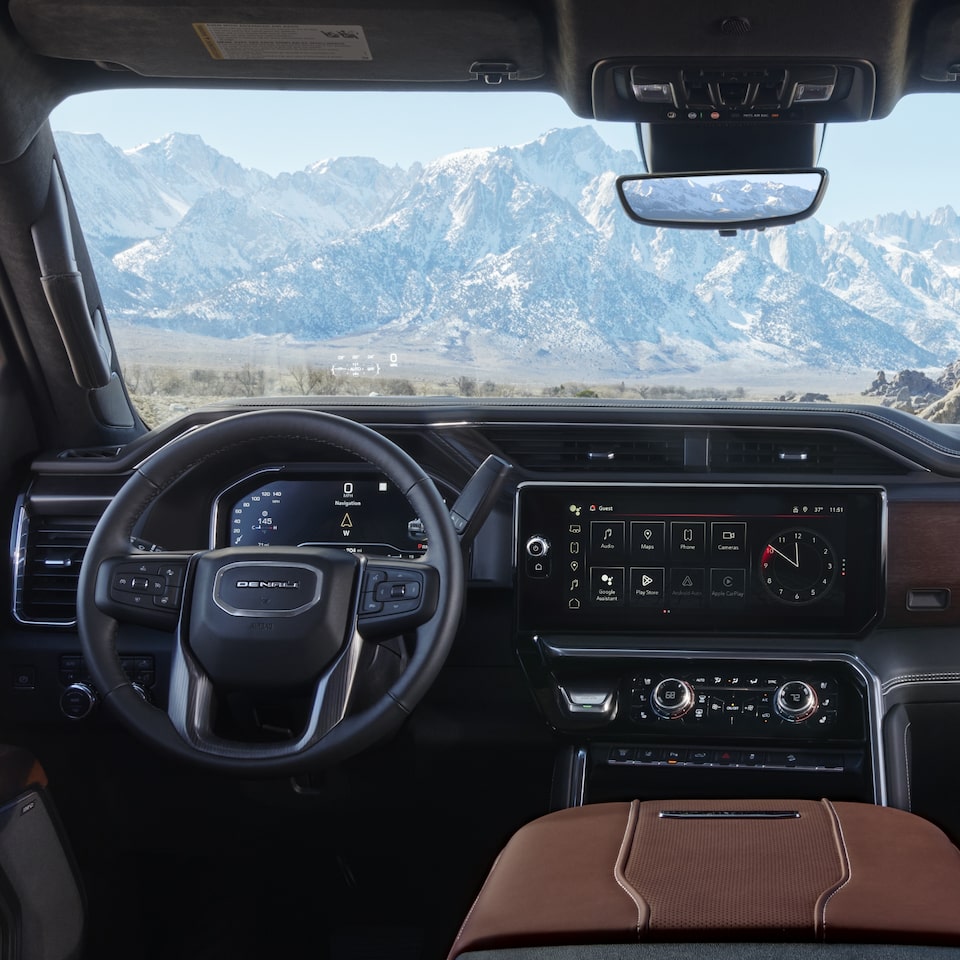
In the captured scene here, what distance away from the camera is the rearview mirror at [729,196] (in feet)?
8.64

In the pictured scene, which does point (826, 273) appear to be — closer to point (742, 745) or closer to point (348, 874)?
point (742, 745)

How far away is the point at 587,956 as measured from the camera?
1.45m

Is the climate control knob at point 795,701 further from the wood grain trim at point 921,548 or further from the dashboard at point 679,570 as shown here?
the wood grain trim at point 921,548

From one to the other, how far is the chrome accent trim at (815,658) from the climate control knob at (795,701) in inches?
2.9

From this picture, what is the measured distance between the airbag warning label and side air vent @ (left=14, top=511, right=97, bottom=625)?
4.27 ft

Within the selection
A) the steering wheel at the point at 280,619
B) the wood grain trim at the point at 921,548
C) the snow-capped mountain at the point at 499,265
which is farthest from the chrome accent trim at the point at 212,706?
the wood grain trim at the point at 921,548

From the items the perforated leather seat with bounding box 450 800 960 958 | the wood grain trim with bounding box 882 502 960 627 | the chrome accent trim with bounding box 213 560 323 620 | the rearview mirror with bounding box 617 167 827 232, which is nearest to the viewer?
the perforated leather seat with bounding box 450 800 960 958

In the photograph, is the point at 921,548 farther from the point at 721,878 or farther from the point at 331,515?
the point at 331,515

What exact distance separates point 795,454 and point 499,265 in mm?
975

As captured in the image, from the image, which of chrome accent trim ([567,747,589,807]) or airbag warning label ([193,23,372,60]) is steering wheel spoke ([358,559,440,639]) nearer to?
chrome accent trim ([567,747,589,807])

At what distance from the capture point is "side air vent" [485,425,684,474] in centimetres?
281

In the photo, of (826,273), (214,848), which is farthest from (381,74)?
(214,848)

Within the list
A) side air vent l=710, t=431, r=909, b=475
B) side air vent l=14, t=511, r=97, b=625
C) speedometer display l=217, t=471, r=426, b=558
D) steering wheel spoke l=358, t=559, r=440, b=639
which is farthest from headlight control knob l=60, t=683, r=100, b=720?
side air vent l=710, t=431, r=909, b=475

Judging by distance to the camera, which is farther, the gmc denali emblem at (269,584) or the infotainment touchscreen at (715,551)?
the infotainment touchscreen at (715,551)
